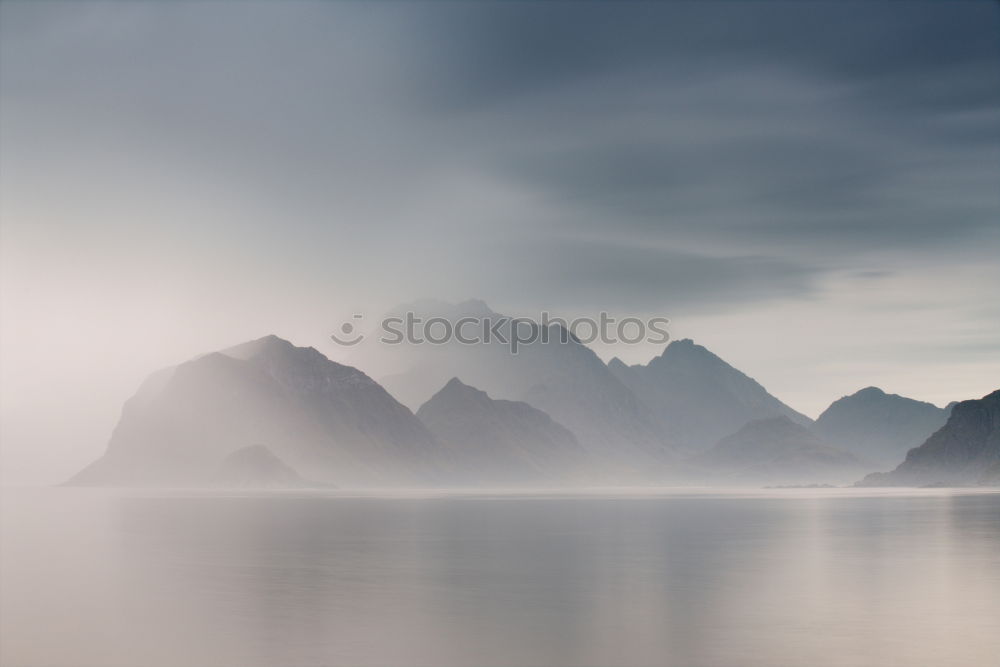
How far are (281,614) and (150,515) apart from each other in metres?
105

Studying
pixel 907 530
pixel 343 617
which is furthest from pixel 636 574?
pixel 907 530

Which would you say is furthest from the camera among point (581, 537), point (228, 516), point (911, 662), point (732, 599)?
point (228, 516)

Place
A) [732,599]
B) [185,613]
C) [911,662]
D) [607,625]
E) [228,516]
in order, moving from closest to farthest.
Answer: [911,662], [607,625], [185,613], [732,599], [228,516]

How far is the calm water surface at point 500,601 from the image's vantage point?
36.9m

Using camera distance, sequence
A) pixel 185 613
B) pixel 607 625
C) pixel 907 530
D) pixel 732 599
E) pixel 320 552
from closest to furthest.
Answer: pixel 607 625 < pixel 185 613 < pixel 732 599 < pixel 320 552 < pixel 907 530

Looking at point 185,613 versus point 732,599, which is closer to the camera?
point 185,613

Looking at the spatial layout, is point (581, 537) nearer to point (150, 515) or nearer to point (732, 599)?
point (732, 599)

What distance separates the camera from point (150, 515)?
14138cm

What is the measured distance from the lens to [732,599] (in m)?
49.8

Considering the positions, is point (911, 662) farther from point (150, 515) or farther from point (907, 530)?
point (150, 515)

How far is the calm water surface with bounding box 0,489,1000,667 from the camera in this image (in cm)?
3691

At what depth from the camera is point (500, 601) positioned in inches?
1938

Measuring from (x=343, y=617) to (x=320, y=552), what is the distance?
3309 cm

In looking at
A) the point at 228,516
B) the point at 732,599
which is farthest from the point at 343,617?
the point at 228,516
